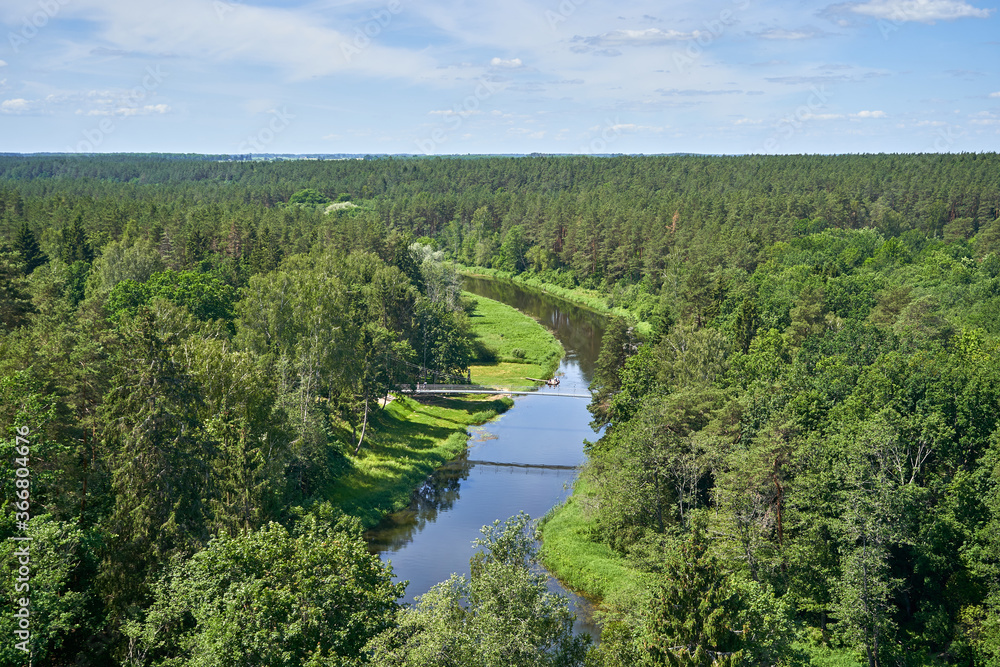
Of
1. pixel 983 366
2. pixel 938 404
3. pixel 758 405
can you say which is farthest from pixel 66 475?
pixel 983 366

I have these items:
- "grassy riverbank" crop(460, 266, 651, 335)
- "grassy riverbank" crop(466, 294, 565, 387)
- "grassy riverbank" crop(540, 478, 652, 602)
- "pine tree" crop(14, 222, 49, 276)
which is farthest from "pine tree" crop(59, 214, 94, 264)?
"grassy riverbank" crop(460, 266, 651, 335)

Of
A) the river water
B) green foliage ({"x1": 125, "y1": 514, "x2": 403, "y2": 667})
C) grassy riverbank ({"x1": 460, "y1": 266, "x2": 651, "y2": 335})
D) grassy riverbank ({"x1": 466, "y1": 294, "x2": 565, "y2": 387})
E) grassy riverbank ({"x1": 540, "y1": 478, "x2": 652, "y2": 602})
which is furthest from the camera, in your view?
grassy riverbank ({"x1": 460, "y1": 266, "x2": 651, "y2": 335})

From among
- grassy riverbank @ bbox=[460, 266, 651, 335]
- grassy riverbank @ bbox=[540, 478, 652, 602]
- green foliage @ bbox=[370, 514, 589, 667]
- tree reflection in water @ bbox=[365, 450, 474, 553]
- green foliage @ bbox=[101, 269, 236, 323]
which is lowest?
tree reflection in water @ bbox=[365, 450, 474, 553]

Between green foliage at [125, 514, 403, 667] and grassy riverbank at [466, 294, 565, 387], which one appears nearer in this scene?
green foliage at [125, 514, 403, 667]

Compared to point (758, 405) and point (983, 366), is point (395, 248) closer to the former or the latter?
point (758, 405)

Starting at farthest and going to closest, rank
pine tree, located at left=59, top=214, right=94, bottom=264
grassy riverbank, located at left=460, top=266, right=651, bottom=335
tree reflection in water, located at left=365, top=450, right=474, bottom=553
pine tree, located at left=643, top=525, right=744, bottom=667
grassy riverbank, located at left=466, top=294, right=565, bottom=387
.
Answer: grassy riverbank, located at left=460, top=266, right=651, bottom=335
pine tree, located at left=59, top=214, right=94, bottom=264
grassy riverbank, located at left=466, top=294, right=565, bottom=387
tree reflection in water, located at left=365, top=450, right=474, bottom=553
pine tree, located at left=643, top=525, right=744, bottom=667

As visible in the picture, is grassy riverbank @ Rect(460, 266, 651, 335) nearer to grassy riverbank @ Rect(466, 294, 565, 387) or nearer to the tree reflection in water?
grassy riverbank @ Rect(466, 294, 565, 387)

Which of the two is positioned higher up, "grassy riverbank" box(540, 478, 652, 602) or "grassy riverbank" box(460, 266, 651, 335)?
"grassy riverbank" box(460, 266, 651, 335)
